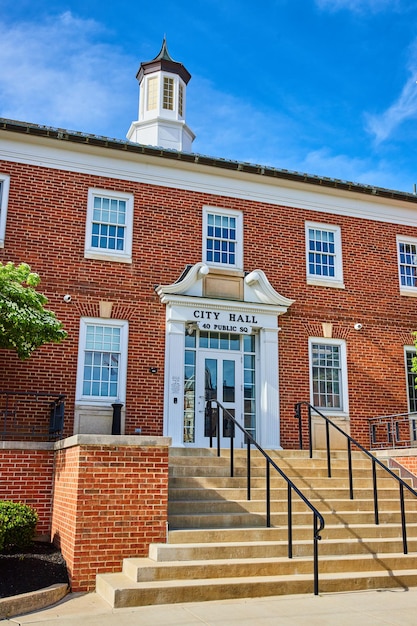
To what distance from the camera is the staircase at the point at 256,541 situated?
24.0 ft

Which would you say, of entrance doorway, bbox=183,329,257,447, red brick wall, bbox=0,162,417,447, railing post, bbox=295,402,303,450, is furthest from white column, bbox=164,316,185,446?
railing post, bbox=295,402,303,450

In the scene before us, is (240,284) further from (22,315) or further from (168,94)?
(168,94)

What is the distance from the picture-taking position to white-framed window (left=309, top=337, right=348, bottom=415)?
14609 mm

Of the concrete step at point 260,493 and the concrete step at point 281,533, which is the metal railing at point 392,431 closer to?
the concrete step at point 260,493

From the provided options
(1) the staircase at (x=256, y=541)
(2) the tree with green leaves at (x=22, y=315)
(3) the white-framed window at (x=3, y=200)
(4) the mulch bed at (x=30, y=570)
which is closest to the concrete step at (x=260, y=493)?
(1) the staircase at (x=256, y=541)

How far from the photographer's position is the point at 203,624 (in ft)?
20.3

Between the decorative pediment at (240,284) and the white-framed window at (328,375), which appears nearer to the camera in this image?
the decorative pediment at (240,284)

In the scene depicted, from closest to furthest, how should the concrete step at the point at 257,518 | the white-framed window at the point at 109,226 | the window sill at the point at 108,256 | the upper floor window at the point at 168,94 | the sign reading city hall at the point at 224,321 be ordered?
the concrete step at the point at 257,518
the window sill at the point at 108,256
the white-framed window at the point at 109,226
the sign reading city hall at the point at 224,321
the upper floor window at the point at 168,94

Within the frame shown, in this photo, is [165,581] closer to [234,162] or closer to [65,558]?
[65,558]

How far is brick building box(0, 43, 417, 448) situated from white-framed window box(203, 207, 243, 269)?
0.12 ft

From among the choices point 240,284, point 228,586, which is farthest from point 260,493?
point 240,284

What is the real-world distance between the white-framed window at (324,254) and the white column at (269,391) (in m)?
2.01

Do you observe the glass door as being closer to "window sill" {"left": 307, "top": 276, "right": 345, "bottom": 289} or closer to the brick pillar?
"window sill" {"left": 307, "top": 276, "right": 345, "bottom": 289}

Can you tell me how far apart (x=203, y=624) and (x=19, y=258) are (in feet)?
28.7
